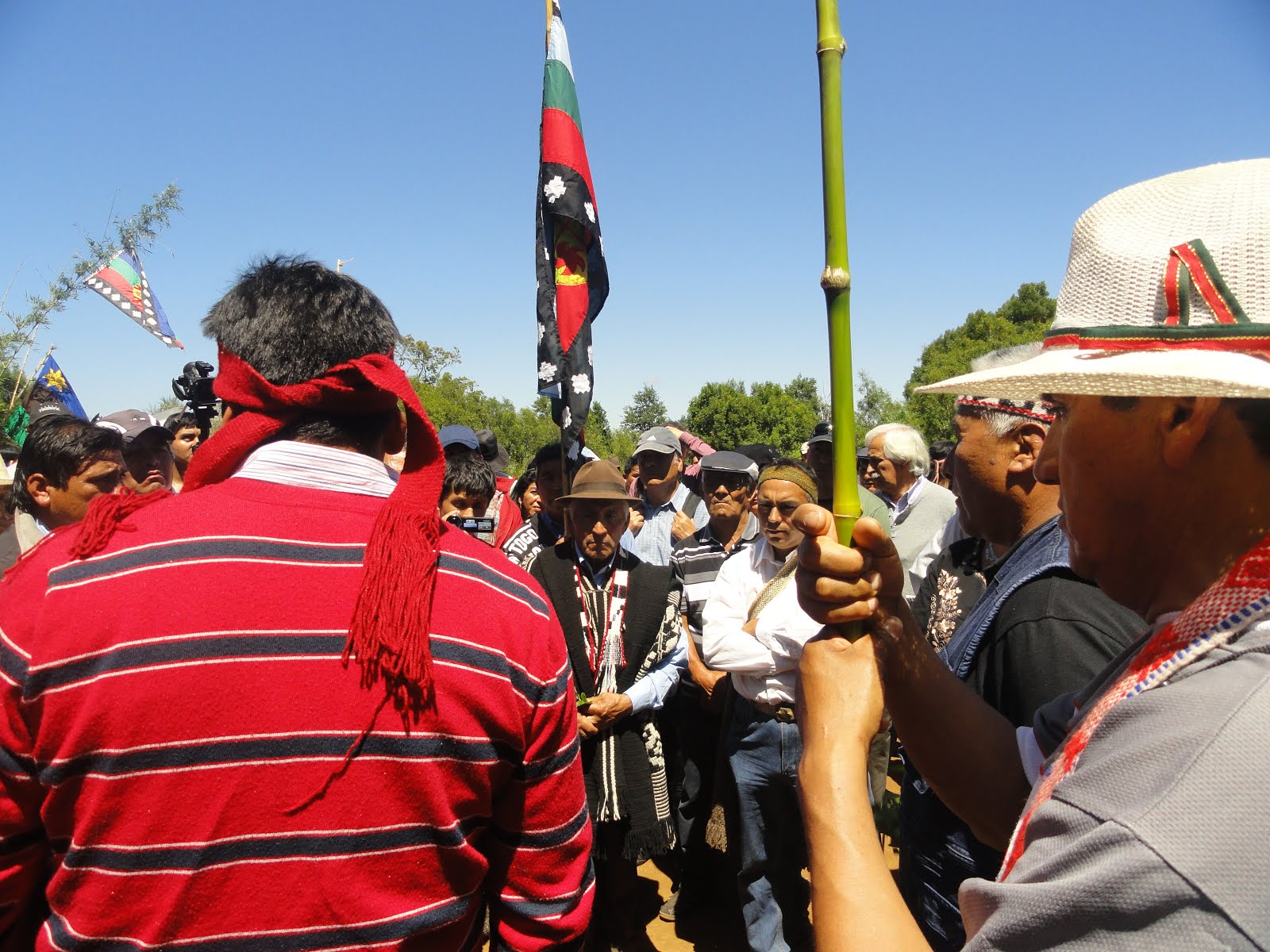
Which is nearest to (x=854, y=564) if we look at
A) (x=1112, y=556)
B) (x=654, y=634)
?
(x=1112, y=556)

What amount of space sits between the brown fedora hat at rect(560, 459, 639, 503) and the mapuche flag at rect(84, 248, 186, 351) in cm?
733

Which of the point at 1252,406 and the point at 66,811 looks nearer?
the point at 1252,406

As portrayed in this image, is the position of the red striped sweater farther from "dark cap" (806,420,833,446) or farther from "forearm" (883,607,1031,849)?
"dark cap" (806,420,833,446)

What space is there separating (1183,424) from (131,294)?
10.8 metres

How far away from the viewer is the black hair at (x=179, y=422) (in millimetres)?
5905

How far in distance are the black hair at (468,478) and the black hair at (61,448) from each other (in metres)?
1.68

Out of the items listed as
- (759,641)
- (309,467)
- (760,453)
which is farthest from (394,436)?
(760,453)

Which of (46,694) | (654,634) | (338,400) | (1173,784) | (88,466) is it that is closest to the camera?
(1173,784)

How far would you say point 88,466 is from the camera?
3760 millimetres

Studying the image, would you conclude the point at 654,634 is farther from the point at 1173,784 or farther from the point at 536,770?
the point at 1173,784

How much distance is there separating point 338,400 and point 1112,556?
136 cm

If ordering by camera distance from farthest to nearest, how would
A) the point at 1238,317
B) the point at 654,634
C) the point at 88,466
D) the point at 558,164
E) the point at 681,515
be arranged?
1. the point at 681,515
2. the point at 558,164
3. the point at 654,634
4. the point at 88,466
5. the point at 1238,317

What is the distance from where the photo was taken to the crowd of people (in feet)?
2.98

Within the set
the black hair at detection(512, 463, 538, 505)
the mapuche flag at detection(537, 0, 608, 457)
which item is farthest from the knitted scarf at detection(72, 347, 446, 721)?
the black hair at detection(512, 463, 538, 505)
